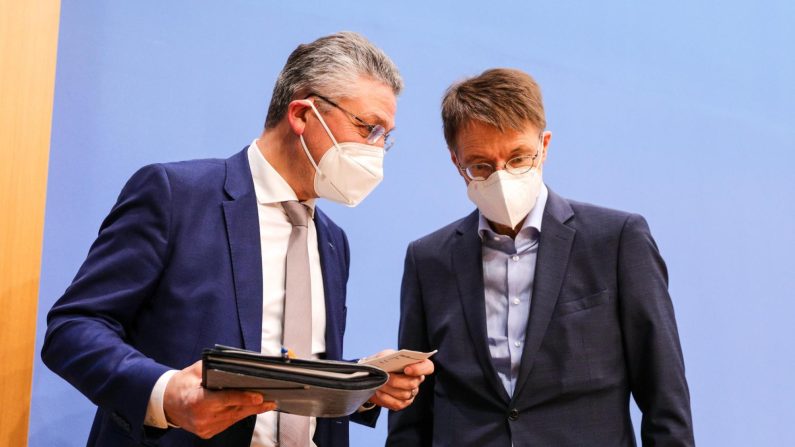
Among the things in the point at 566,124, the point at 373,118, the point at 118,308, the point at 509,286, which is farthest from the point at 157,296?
the point at 566,124

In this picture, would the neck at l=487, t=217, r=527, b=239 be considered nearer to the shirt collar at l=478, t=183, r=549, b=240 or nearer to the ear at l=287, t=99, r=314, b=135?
the shirt collar at l=478, t=183, r=549, b=240

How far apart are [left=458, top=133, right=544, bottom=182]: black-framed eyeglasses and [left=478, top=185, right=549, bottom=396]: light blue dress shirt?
10cm

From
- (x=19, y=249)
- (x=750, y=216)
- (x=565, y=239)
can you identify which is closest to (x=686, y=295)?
(x=750, y=216)

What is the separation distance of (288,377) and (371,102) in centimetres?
92

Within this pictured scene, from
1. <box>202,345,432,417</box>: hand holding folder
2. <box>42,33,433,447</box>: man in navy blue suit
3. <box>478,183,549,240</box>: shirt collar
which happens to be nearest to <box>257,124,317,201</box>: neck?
<box>42,33,433,447</box>: man in navy blue suit

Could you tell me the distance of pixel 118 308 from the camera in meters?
1.71

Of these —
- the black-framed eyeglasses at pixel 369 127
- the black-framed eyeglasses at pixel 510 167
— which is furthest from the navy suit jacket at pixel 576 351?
the black-framed eyeglasses at pixel 369 127

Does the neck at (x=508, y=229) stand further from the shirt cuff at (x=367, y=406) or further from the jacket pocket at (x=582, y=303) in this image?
the shirt cuff at (x=367, y=406)

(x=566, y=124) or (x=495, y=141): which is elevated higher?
(x=566, y=124)

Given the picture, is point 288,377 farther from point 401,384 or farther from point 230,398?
point 401,384

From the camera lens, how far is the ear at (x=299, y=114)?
2.04 metres

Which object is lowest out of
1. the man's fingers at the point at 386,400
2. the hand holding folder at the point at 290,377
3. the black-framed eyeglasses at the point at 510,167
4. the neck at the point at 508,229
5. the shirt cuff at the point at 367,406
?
the shirt cuff at the point at 367,406

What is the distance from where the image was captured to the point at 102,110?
2.35 m

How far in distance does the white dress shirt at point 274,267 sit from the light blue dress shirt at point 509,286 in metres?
0.42
